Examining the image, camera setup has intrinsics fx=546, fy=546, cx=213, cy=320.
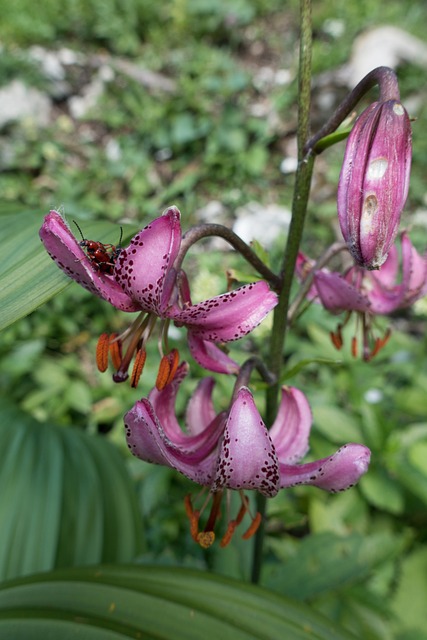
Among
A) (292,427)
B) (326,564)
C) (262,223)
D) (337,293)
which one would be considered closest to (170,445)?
(292,427)

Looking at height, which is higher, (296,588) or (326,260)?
(326,260)

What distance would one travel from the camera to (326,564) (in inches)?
48.3

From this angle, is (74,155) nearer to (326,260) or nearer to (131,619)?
(326,260)

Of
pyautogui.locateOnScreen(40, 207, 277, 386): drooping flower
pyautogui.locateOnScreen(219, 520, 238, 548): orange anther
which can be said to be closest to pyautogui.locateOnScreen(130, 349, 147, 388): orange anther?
pyautogui.locateOnScreen(40, 207, 277, 386): drooping flower

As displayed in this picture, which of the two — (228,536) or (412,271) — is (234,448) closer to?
(228,536)

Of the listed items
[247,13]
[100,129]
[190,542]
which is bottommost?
[190,542]

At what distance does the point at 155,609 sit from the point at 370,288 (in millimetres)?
541

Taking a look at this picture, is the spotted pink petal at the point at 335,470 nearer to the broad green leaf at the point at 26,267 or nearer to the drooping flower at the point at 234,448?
the drooping flower at the point at 234,448

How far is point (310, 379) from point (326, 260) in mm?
1376

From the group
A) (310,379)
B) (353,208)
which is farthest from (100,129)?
(353,208)

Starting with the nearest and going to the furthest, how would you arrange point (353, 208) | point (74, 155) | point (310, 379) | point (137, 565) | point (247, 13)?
point (353, 208)
point (137, 565)
point (310, 379)
point (74, 155)
point (247, 13)

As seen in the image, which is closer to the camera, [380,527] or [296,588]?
[296,588]

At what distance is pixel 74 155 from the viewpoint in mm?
2971

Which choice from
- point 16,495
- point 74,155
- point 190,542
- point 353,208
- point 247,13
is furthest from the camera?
point 247,13
